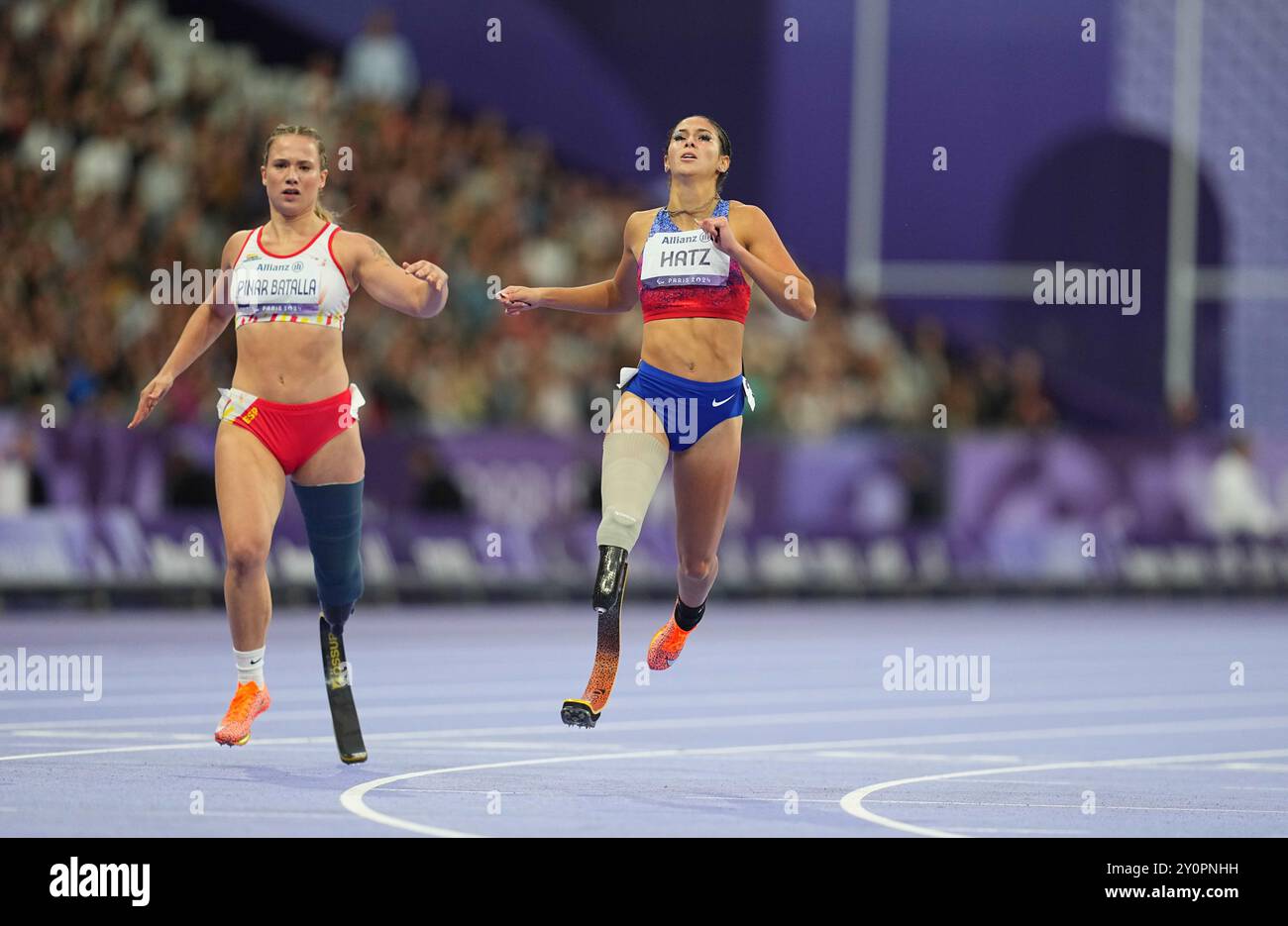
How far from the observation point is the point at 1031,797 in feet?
31.8

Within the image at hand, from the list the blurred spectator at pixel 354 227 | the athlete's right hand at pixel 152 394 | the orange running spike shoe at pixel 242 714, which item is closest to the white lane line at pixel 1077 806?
the orange running spike shoe at pixel 242 714

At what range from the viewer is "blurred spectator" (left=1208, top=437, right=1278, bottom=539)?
Answer: 25625 millimetres

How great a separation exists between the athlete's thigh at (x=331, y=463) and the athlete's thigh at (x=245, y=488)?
17cm

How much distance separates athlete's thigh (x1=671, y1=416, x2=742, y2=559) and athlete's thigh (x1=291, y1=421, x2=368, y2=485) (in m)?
1.54

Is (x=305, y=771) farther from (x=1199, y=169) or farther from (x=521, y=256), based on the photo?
(x=1199, y=169)

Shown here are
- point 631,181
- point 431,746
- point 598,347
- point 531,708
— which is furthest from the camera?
point 631,181

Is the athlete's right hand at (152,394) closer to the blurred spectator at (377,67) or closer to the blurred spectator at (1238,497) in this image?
the blurred spectator at (377,67)

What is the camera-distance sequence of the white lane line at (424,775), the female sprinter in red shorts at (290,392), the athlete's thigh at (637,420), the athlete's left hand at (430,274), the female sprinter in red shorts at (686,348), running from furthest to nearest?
the athlete's thigh at (637,420), the female sprinter in red shorts at (686,348), the female sprinter in red shorts at (290,392), the athlete's left hand at (430,274), the white lane line at (424,775)

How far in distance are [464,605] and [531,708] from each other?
971cm

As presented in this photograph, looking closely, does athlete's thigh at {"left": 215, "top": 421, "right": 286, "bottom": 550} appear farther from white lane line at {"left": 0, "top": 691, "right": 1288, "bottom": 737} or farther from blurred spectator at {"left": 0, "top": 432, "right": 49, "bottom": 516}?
blurred spectator at {"left": 0, "top": 432, "right": 49, "bottom": 516}

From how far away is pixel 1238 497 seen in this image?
25.7 m

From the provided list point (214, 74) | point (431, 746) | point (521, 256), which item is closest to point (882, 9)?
point (521, 256)

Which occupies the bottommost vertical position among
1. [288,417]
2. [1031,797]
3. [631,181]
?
[1031,797]

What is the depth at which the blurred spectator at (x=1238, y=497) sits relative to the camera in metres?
25.6
